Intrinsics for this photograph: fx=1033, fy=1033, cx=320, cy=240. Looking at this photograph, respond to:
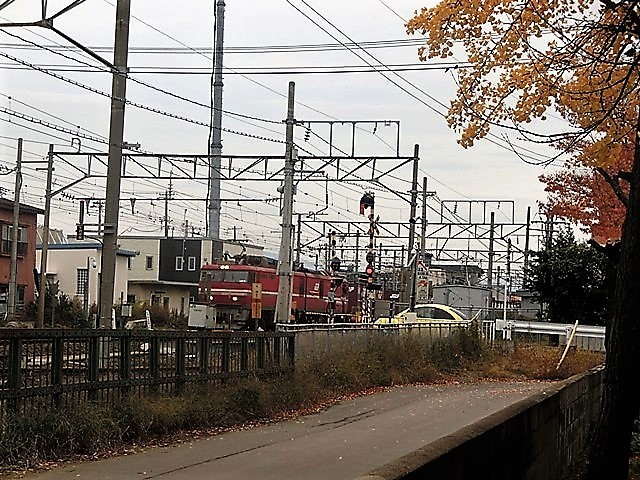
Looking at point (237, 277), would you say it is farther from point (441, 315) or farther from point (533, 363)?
point (533, 363)

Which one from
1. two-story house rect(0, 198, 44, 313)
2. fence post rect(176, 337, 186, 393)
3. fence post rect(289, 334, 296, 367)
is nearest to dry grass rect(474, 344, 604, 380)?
fence post rect(289, 334, 296, 367)

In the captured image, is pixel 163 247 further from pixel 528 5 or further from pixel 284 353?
pixel 528 5

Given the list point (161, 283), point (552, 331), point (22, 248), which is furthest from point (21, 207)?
point (552, 331)

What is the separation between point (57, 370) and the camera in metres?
13.5

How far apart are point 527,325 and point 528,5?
2875 centimetres

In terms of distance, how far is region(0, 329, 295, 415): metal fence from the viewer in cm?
1276

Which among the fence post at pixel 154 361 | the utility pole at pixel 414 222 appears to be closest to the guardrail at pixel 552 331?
the utility pole at pixel 414 222

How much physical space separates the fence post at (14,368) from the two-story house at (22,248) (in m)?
42.4

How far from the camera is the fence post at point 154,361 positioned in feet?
51.6

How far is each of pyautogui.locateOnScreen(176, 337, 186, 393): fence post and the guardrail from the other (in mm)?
20880

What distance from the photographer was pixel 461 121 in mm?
15547

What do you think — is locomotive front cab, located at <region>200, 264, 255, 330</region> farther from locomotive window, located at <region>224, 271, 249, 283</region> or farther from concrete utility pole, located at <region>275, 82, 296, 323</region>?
concrete utility pole, located at <region>275, 82, 296, 323</region>

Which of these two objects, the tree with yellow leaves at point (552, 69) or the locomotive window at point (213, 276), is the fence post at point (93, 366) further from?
the locomotive window at point (213, 276)

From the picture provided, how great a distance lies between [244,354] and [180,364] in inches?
94.9
